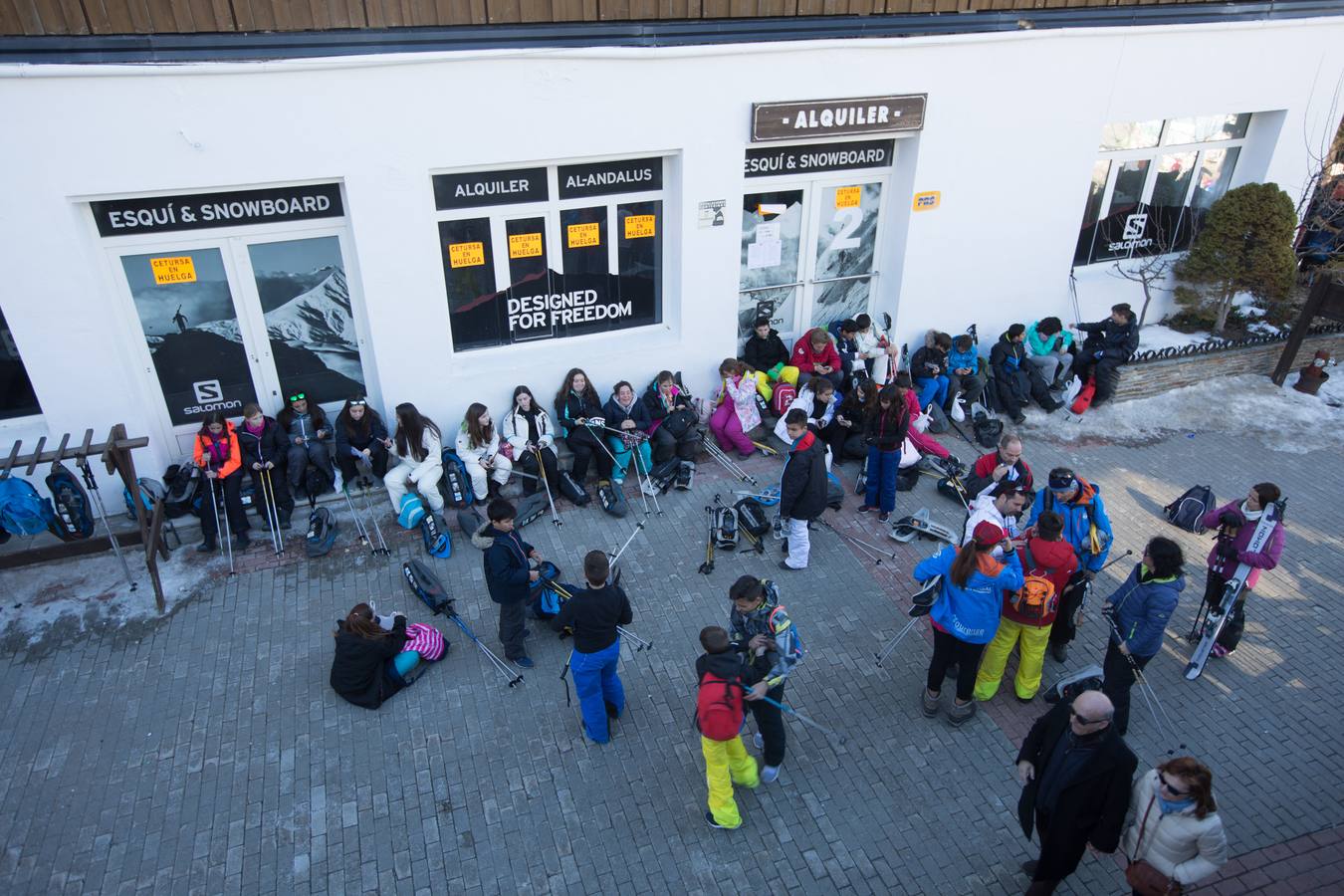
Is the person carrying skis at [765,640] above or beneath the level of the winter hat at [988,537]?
beneath

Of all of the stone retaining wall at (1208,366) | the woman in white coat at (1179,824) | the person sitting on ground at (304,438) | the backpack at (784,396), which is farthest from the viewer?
the stone retaining wall at (1208,366)

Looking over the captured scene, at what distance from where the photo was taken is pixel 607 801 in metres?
6.02

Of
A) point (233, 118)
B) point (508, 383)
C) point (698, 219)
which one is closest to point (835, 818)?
point (508, 383)

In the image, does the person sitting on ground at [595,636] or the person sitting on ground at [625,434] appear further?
the person sitting on ground at [625,434]

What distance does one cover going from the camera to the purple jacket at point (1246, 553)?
21.8ft

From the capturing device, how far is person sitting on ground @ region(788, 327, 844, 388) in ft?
33.8

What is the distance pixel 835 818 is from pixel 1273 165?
451 inches

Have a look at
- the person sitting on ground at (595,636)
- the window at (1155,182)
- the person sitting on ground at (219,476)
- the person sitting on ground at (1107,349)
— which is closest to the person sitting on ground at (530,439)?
the person sitting on ground at (219,476)

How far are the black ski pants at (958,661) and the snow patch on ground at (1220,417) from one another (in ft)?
17.2

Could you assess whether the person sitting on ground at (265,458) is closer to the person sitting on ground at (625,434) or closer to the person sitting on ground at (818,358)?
the person sitting on ground at (625,434)

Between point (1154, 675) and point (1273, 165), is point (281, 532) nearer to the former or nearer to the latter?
point (1154, 675)

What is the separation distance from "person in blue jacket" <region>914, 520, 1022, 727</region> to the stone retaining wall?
241 inches

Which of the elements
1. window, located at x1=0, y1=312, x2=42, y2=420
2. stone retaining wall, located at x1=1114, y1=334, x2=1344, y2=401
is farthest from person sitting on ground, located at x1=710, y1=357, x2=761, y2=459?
window, located at x1=0, y1=312, x2=42, y2=420

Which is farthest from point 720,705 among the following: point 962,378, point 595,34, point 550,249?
point 962,378
